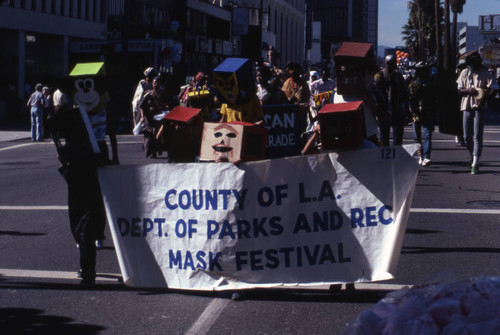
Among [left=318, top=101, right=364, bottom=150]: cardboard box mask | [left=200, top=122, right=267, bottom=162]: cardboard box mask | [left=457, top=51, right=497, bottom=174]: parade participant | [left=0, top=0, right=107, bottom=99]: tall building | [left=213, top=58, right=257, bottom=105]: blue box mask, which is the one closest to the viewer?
[left=318, top=101, right=364, bottom=150]: cardboard box mask

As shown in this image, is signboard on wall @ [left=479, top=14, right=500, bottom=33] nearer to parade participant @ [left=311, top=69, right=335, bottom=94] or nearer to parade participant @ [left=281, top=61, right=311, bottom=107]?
parade participant @ [left=311, top=69, right=335, bottom=94]

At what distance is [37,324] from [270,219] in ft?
5.90

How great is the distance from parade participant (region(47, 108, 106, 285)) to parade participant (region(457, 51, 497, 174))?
29.3 ft

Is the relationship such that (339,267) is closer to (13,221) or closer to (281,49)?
(13,221)

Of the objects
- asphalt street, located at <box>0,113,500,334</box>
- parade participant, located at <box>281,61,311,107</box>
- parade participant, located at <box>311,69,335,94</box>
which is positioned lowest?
asphalt street, located at <box>0,113,500,334</box>

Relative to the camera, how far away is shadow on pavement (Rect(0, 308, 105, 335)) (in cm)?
557

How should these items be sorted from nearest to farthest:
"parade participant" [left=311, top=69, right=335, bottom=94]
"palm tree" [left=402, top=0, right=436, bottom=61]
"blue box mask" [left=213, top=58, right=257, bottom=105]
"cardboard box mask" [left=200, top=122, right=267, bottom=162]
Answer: "cardboard box mask" [left=200, top=122, right=267, bottom=162] < "blue box mask" [left=213, top=58, right=257, bottom=105] < "parade participant" [left=311, top=69, right=335, bottom=94] < "palm tree" [left=402, top=0, right=436, bottom=61]

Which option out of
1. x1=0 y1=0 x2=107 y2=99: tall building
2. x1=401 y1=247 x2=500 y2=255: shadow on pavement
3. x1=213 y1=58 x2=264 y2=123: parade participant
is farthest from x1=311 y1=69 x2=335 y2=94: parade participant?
x1=0 y1=0 x2=107 y2=99: tall building

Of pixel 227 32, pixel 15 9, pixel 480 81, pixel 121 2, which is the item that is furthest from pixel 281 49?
pixel 480 81

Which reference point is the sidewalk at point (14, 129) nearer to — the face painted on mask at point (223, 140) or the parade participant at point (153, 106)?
the parade participant at point (153, 106)

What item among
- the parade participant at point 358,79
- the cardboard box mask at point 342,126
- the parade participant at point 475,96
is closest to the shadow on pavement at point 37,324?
the cardboard box mask at point 342,126

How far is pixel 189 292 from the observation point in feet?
21.8

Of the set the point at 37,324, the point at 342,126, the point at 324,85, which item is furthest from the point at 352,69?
the point at 324,85

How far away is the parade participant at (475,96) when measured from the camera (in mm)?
14375
